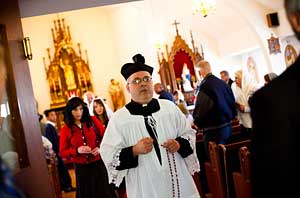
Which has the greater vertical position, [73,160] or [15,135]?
[15,135]

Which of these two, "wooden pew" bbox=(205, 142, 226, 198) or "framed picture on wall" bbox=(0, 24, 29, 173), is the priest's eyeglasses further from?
"wooden pew" bbox=(205, 142, 226, 198)

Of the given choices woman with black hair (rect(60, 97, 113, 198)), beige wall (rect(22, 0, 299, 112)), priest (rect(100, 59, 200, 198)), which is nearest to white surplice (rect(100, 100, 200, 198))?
priest (rect(100, 59, 200, 198))

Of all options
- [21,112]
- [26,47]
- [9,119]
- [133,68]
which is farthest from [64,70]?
[133,68]

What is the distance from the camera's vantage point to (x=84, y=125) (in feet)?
17.5

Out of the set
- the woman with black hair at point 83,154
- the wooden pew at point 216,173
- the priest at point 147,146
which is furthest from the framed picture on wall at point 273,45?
the priest at point 147,146

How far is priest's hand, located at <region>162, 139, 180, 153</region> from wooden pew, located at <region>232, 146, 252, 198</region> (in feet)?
3.23

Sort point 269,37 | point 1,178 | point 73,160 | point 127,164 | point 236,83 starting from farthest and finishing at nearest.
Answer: point 269,37 < point 236,83 < point 73,160 < point 127,164 < point 1,178

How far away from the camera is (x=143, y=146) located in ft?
10.4

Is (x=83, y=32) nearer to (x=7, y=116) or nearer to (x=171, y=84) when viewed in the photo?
(x=171, y=84)

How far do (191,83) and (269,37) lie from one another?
3.62 metres

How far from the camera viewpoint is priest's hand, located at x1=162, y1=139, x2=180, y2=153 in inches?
129

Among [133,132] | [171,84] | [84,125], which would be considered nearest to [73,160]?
[84,125]

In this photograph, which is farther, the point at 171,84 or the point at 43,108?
the point at 43,108

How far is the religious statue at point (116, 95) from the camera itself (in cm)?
1708
